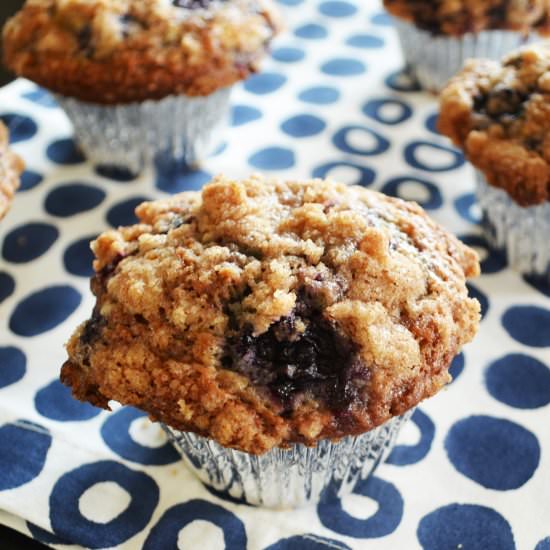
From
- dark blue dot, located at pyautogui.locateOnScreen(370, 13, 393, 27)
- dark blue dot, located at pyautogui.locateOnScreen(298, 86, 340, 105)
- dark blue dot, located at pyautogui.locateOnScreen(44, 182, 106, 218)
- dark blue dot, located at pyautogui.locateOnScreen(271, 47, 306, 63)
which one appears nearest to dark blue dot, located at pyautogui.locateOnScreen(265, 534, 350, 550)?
dark blue dot, located at pyautogui.locateOnScreen(44, 182, 106, 218)

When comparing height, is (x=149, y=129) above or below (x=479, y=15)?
below

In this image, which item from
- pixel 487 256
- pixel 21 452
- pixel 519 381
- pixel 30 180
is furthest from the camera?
pixel 30 180

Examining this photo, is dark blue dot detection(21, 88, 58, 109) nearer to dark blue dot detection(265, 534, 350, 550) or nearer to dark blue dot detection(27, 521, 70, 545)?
dark blue dot detection(27, 521, 70, 545)

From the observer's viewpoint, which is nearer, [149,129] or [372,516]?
[372,516]

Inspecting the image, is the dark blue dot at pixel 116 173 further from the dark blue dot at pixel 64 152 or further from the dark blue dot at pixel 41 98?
the dark blue dot at pixel 41 98

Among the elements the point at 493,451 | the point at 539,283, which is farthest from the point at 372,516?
the point at 539,283

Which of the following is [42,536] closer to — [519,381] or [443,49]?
[519,381]

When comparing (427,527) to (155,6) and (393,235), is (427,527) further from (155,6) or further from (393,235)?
(155,6)
